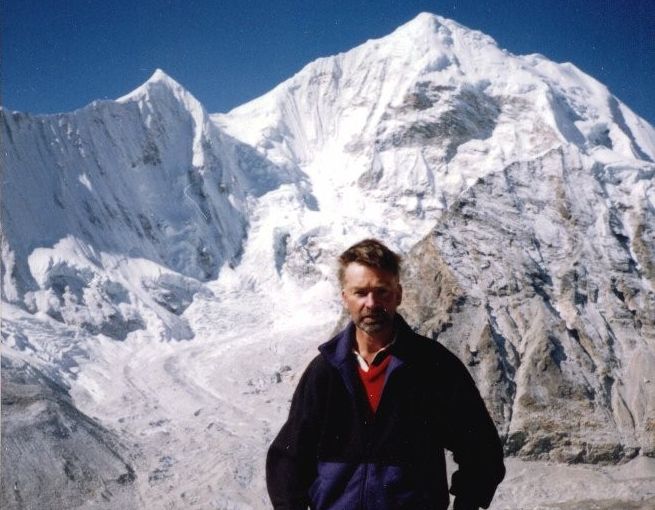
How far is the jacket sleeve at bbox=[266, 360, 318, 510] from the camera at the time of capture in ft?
11.1

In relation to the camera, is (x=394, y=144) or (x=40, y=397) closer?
(x=40, y=397)

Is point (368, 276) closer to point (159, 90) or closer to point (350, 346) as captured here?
point (350, 346)

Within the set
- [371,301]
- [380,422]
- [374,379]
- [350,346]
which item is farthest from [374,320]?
[380,422]

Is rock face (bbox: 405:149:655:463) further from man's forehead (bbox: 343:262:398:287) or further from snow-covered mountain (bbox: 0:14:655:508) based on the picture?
man's forehead (bbox: 343:262:398:287)

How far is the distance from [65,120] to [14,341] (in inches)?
954

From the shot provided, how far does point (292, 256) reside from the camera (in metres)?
52.2

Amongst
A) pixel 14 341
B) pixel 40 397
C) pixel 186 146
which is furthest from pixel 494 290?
pixel 186 146

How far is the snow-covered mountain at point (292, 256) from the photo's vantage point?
20.2 m

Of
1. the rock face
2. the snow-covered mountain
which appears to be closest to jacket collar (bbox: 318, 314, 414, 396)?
the snow-covered mountain

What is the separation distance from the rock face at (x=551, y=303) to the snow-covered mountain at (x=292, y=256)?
0.27ft

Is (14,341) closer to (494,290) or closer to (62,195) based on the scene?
(62,195)

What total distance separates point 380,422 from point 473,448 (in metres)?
0.50

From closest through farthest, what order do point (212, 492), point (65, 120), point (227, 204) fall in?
point (212, 492)
point (65, 120)
point (227, 204)

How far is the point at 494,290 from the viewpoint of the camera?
74.0ft
